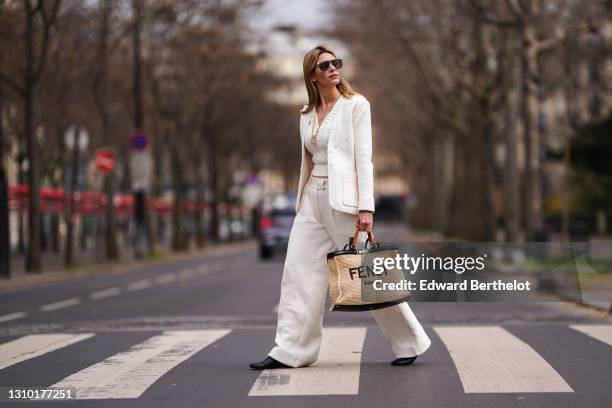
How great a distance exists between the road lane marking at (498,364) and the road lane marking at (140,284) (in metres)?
12.8

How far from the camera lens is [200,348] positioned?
10.5m

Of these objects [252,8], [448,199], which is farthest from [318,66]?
[448,199]

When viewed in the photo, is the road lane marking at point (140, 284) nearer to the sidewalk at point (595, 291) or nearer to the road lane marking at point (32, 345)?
the sidewalk at point (595, 291)

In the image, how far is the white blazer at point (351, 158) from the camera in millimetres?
8266

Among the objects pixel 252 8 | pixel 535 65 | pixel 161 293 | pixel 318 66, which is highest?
pixel 252 8

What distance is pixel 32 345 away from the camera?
11062mm

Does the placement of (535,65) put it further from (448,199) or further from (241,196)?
(241,196)

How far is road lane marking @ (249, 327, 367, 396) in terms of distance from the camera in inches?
303

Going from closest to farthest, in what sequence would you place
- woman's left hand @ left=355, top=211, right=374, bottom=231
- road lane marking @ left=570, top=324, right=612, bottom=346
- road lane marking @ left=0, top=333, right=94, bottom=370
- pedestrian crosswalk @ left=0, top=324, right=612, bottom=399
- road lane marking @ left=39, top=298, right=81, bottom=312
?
1. pedestrian crosswalk @ left=0, top=324, right=612, bottom=399
2. woman's left hand @ left=355, top=211, right=374, bottom=231
3. road lane marking @ left=0, top=333, right=94, bottom=370
4. road lane marking @ left=570, top=324, right=612, bottom=346
5. road lane marking @ left=39, top=298, right=81, bottom=312

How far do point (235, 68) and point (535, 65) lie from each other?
22882 millimetres

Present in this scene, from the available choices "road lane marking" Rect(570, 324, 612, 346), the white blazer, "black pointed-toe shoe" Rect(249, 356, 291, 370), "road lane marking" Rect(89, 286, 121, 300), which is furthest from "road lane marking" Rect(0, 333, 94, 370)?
"road lane marking" Rect(89, 286, 121, 300)

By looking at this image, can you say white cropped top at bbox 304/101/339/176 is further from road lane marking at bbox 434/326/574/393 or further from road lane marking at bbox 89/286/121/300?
road lane marking at bbox 89/286/121/300

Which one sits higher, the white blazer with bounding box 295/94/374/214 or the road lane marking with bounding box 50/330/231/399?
the white blazer with bounding box 295/94/374/214

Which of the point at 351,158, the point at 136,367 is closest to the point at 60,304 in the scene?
the point at 136,367
